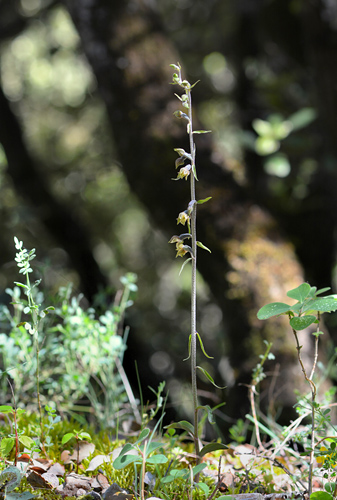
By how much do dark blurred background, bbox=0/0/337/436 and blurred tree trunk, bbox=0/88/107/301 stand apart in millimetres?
13

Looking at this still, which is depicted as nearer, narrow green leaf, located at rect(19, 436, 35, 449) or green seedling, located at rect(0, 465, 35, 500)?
green seedling, located at rect(0, 465, 35, 500)

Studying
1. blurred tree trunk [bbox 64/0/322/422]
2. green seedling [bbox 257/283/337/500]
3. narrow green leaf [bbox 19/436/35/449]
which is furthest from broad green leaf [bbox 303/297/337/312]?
blurred tree trunk [bbox 64/0/322/422]

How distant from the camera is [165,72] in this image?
8.25ft

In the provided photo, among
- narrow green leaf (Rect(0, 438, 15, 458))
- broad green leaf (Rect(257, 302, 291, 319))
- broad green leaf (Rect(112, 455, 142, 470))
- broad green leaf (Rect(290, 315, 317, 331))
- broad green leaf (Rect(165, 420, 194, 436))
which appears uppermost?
broad green leaf (Rect(257, 302, 291, 319))

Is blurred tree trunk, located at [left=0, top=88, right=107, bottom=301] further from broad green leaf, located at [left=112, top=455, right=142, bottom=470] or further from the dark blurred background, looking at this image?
broad green leaf, located at [left=112, top=455, right=142, bottom=470]

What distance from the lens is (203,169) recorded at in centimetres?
240

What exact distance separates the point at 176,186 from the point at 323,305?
147 cm

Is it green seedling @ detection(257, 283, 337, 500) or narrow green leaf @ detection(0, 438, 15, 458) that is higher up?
green seedling @ detection(257, 283, 337, 500)

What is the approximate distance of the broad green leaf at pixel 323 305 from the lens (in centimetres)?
100

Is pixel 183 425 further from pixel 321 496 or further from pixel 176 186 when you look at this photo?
pixel 176 186

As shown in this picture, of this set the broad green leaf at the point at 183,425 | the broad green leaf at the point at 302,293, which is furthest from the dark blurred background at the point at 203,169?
the broad green leaf at the point at 302,293

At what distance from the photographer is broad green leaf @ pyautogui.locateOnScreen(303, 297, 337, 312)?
1005 millimetres

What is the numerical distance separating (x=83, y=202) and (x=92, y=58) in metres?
3.68

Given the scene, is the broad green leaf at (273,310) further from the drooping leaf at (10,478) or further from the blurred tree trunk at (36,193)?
the blurred tree trunk at (36,193)
